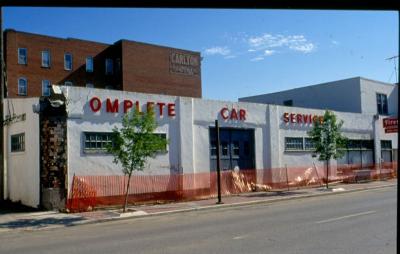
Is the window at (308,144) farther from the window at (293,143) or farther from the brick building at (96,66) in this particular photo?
the brick building at (96,66)

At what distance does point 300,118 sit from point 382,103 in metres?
14.2

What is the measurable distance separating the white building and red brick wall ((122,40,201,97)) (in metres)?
33.4

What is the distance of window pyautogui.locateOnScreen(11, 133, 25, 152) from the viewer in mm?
20812

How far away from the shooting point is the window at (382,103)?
136ft

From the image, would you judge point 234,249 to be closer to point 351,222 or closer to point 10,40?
point 351,222

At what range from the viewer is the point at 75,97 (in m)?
19.8

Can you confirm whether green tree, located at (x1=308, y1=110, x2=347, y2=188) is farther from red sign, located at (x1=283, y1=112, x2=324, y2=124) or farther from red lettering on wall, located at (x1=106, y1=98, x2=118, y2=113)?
red lettering on wall, located at (x1=106, y1=98, x2=118, y2=113)

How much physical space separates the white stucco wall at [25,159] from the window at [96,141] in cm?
188

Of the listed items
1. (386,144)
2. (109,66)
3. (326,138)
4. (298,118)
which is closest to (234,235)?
(326,138)

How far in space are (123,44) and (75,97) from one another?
42513 millimetres

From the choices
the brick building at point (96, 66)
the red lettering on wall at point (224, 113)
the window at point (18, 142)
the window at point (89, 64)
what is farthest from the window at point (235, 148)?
the window at point (89, 64)

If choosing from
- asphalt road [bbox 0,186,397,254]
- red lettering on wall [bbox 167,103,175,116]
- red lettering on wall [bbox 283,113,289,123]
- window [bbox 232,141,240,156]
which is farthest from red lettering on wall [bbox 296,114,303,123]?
asphalt road [bbox 0,186,397,254]

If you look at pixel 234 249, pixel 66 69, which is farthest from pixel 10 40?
pixel 234 249

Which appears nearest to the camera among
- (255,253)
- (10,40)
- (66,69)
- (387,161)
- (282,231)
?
(255,253)
